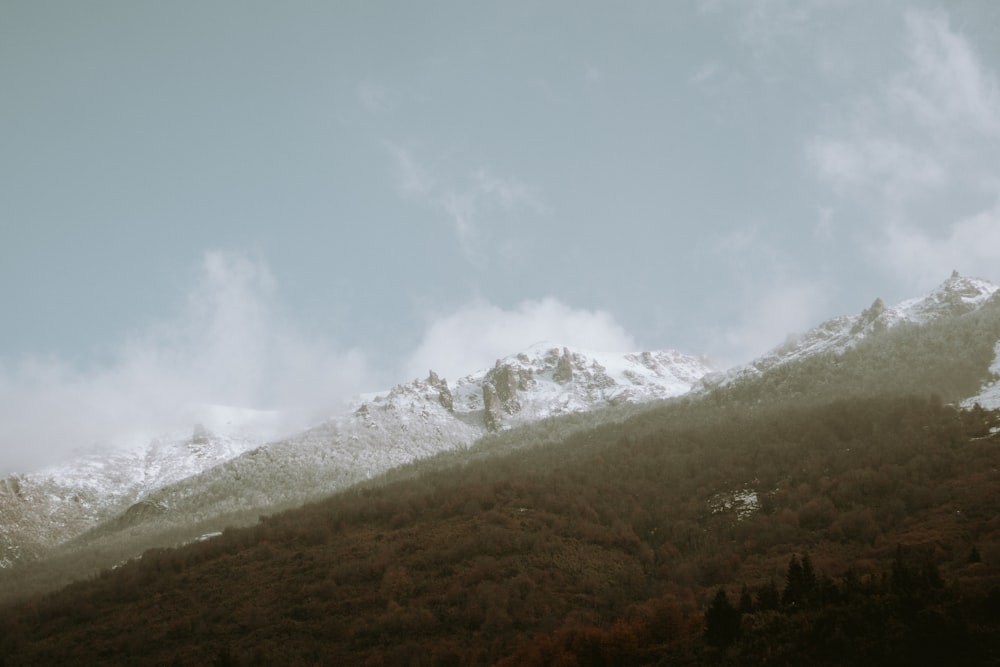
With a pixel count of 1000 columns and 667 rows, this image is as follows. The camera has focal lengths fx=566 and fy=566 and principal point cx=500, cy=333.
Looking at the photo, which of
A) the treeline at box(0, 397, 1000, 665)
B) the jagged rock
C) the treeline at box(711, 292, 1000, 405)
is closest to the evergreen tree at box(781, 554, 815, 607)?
the treeline at box(0, 397, 1000, 665)

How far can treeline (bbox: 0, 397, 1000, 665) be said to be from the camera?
26516 mm

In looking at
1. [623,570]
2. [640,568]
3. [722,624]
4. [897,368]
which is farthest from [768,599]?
[897,368]

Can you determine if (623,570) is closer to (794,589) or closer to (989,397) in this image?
(794,589)

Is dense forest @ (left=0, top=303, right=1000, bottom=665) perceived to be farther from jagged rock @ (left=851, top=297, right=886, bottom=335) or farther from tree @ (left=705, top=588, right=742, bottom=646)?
jagged rock @ (left=851, top=297, right=886, bottom=335)

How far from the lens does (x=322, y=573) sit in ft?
179

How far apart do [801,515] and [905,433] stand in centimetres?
2149

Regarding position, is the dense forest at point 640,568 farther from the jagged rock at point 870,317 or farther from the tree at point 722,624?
the jagged rock at point 870,317

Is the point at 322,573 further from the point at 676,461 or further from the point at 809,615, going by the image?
the point at 676,461

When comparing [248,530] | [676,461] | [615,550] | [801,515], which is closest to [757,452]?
[676,461]

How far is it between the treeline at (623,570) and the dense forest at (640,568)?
0.68 ft

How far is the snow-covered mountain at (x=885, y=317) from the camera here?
147125 millimetres

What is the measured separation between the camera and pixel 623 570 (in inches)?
2046

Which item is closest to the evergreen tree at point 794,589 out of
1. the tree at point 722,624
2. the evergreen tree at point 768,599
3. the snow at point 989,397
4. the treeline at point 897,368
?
the evergreen tree at point 768,599

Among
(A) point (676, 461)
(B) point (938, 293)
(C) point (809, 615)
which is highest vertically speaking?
(B) point (938, 293)
